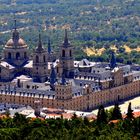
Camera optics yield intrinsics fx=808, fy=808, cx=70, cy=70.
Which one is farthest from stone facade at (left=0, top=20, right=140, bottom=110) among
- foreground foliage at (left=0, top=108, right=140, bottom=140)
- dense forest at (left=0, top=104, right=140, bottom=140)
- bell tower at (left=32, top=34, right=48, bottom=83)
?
foreground foliage at (left=0, top=108, right=140, bottom=140)

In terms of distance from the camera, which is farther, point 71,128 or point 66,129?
point 71,128

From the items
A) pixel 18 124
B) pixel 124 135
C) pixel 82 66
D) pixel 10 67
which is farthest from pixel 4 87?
pixel 124 135

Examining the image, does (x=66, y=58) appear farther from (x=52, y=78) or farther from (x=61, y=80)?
(x=61, y=80)

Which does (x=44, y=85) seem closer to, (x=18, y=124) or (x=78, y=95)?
(x=78, y=95)

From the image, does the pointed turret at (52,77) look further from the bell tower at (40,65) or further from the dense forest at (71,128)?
the dense forest at (71,128)

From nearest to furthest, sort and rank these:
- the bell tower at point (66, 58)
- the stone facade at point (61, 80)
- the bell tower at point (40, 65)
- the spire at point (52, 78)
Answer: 1. the stone facade at point (61, 80)
2. the spire at point (52, 78)
3. the bell tower at point (40, 65)
4. the bell tower at point (66, 58)

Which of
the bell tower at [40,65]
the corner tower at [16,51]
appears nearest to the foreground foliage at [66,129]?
the bell tower at [40,65]

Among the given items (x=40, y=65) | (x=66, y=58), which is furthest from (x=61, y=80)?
(x=66, y=58)
